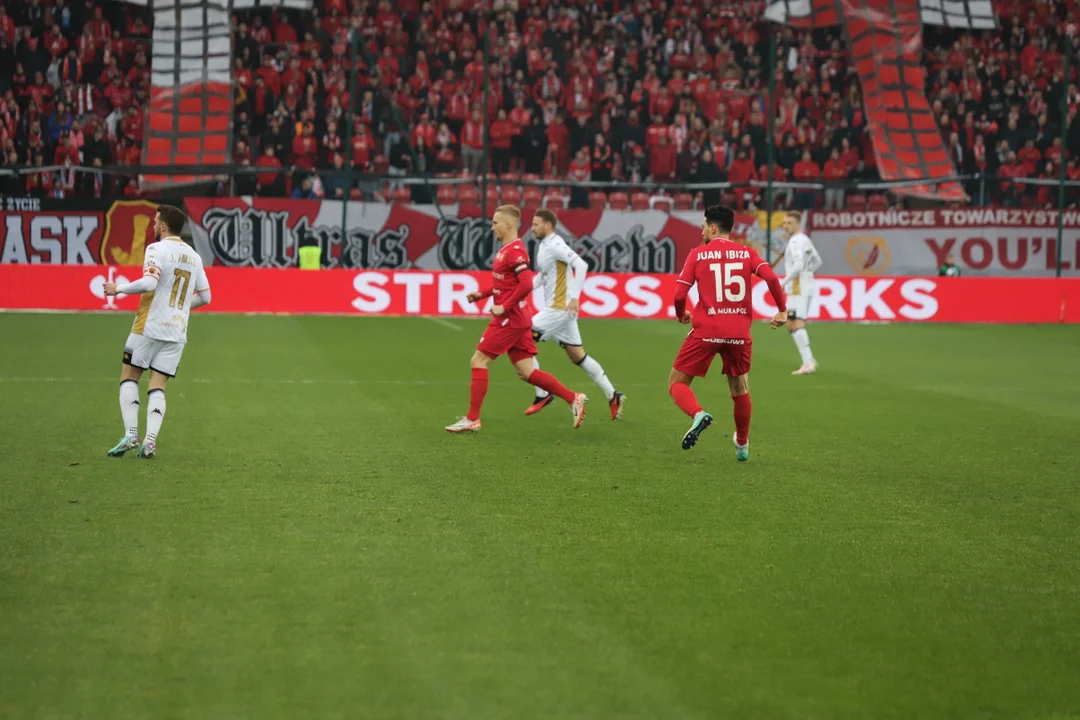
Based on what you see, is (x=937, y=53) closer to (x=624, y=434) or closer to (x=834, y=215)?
(x=834, y=215)

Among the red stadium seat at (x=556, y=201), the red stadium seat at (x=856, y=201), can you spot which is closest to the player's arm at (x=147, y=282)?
the red stadium seat at (x=556, y=201)

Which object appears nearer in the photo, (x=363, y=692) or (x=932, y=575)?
(x=363, y=692)

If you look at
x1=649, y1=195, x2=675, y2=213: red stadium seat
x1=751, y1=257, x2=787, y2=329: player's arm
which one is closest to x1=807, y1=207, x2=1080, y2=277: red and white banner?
x1=649, y1=195, x2=675, y2=213: red stadium seat

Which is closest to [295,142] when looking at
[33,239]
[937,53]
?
[33,239]

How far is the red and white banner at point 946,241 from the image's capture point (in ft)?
83.1

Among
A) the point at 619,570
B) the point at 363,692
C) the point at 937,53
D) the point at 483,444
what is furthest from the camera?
the point at 937,53

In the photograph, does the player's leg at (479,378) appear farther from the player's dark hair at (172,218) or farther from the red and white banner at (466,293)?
the red and white banner at (466,293)

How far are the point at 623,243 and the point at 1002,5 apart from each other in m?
15.5

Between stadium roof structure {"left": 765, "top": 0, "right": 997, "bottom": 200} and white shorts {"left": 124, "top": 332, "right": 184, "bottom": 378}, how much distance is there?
2323 cm

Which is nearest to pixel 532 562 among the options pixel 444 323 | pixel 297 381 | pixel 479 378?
pixel 479 378

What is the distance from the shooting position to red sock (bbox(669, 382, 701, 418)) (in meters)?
8.68

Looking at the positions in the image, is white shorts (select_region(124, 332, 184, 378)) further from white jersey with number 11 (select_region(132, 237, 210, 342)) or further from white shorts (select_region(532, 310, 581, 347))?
white shorts (select_region(532, 310, 581, 347))

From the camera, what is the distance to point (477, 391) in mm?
9859

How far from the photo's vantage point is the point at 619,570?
564 cm
